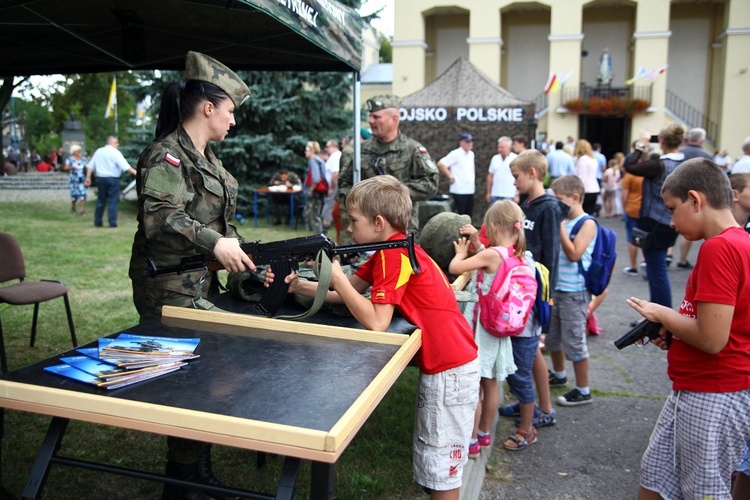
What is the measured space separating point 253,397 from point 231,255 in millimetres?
774

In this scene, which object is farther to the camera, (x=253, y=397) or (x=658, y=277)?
(x=658, y=277)

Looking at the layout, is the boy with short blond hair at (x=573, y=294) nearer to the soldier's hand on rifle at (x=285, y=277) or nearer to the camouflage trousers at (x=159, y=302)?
the soldier's hand on rifle at (x=285, y=277)

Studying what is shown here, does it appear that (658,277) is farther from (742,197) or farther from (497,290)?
(497,290)

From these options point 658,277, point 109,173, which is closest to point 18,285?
point 658,277

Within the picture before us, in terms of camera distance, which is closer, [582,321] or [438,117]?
[582,321]

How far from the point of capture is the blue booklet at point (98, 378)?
1.78 metres

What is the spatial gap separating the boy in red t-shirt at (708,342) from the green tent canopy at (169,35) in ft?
7.03

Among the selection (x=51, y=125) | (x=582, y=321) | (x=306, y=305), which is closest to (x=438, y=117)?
(x=582, y=321)

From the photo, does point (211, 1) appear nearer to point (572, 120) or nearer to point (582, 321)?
point (582, 321)

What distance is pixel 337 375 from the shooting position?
1950 millimetres

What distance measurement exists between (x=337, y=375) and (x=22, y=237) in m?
11.2

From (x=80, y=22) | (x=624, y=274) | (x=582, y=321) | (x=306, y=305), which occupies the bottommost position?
(x=624, y=274)

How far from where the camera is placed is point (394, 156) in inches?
207

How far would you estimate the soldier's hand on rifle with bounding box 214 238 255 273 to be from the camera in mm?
2389
